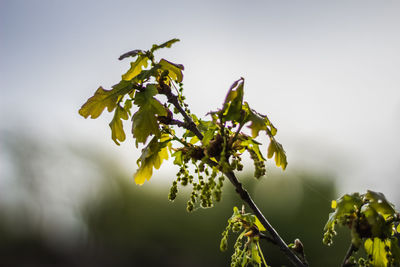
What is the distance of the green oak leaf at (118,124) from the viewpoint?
4.56 ft

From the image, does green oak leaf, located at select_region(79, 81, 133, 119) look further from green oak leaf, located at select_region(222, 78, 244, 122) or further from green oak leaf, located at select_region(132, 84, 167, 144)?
green oak leaf, located at select_region(222, 78, 244, 122)

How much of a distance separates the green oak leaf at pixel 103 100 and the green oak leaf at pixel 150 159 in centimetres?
22

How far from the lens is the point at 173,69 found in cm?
141

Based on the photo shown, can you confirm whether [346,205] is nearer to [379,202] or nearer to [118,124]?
[379,202]

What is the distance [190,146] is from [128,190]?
17279mm

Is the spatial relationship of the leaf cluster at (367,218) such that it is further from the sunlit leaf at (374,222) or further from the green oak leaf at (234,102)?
the green oak leaf at (234,102)

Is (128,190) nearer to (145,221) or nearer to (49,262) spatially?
(145,221)

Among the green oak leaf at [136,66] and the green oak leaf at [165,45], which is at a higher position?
the green oak leaf at [165,45]

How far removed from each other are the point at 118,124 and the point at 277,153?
0.65m

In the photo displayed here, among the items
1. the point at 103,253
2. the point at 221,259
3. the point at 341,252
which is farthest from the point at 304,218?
the point at 103,253

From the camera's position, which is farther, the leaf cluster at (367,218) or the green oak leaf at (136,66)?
the green oak leaf at (136,66)

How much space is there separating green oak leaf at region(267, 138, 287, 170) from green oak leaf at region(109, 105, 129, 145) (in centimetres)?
60

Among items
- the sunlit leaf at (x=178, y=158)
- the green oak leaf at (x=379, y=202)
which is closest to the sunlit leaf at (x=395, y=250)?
the green oak leaf at (x=379, y=202)

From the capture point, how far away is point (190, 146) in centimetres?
132
